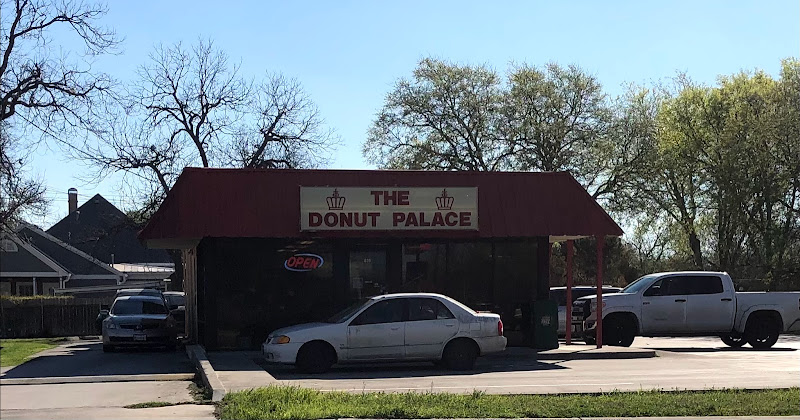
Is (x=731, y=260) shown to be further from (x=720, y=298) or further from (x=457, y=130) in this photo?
(x=720, y=298)

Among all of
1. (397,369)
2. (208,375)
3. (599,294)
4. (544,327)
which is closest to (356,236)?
(397,369)

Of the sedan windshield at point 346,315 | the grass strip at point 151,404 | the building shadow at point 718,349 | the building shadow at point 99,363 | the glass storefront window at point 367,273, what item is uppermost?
the glass storefront window at point 367,273

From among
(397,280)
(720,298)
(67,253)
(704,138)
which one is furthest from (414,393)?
(704,138)

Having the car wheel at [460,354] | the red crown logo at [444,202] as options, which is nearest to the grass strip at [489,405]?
the car wheel at [460,354]

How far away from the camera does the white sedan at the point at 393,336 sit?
1692 cm

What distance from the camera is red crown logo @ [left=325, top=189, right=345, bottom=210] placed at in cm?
2028

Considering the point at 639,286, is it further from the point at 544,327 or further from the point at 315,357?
the point at 315,357

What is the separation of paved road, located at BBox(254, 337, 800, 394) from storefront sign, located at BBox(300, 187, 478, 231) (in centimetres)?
335

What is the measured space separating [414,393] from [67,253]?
27.6 metres

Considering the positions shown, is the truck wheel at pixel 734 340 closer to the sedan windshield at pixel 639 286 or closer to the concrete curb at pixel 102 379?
the sedan windshield at pixel 639 286

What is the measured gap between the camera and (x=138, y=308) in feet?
81.7

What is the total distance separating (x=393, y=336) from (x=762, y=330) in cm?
1216

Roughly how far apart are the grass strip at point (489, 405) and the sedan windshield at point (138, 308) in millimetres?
12646

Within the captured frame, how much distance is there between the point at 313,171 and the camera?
2050 centimetres
